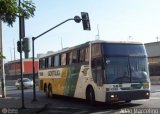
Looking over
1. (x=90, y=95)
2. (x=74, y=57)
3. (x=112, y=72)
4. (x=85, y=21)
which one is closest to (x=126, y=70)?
(x=112, y=72)

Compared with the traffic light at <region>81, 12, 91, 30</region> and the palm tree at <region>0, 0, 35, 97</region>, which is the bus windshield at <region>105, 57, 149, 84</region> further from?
the palm tree at <region>0, 0, 35, 97</region>

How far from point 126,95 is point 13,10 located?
11709 millimetres

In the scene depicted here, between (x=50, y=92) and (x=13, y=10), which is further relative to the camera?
(x=50, y=92)

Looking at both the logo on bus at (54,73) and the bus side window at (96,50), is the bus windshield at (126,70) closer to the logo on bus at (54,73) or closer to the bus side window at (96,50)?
the bus side window at (96,50)

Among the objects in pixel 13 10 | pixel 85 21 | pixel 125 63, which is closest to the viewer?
pixel 13 10

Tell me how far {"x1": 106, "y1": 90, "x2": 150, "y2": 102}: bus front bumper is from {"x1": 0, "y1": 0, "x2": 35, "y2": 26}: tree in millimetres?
10246

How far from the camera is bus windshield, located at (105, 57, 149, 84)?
19.9 metres

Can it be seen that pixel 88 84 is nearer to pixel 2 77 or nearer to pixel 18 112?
pixel 18 112

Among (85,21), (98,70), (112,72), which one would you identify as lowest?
(112,72)

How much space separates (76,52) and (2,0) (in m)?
15.4

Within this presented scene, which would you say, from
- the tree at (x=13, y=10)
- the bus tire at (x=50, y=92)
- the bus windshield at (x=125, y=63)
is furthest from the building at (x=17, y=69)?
the tree at (x=13, y=10)

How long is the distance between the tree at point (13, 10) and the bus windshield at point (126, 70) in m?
10.4

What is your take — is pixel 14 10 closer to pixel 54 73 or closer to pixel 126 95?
pixel 126 95

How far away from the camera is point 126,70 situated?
20109 millimetres
